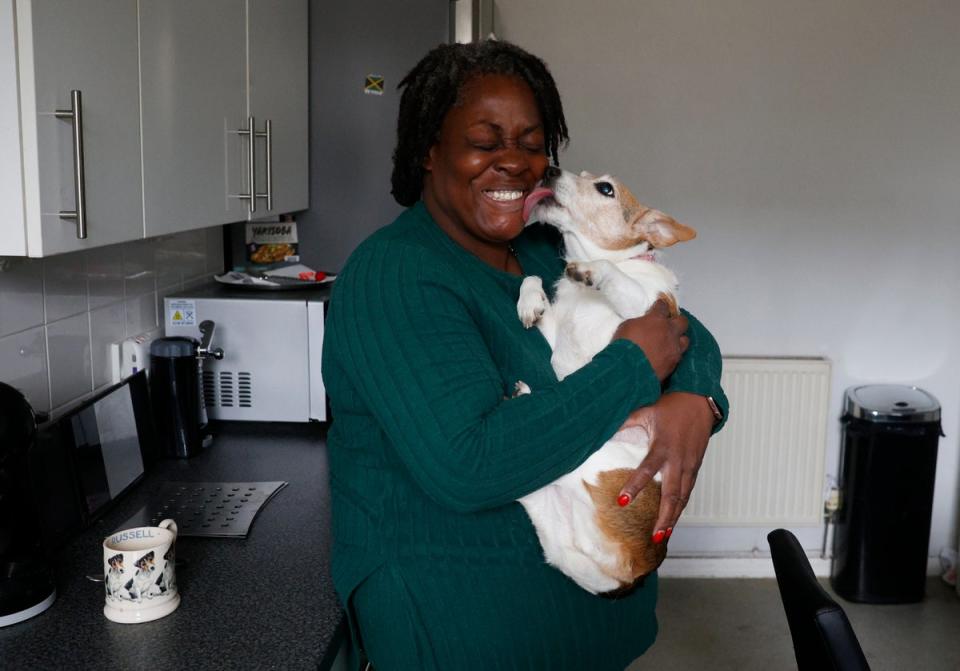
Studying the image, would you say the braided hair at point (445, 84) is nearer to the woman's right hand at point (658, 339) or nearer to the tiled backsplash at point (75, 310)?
the woman's right hand at point (658, 339)

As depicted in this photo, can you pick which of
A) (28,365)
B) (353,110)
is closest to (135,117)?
(28,365)

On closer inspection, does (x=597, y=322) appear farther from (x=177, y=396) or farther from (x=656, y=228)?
(x=177, y=396)

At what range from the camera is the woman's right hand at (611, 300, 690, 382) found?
126 cm

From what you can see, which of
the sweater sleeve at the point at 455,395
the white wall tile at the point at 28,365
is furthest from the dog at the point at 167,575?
the white wall tile at the point at 28,365

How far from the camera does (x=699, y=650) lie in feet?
11.2

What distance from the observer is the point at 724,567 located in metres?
3.98

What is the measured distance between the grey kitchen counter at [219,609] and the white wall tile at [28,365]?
0.85 ft

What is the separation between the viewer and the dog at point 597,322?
1.31 metres

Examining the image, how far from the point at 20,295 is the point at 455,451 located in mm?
1030

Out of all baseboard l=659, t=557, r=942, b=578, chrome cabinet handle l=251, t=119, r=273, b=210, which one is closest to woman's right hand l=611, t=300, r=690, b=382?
chrome cabinet handle l=251, t=119, r=273, b=210

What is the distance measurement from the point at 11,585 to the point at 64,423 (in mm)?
416

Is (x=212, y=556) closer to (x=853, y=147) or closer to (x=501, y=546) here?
(x=501, y=546)

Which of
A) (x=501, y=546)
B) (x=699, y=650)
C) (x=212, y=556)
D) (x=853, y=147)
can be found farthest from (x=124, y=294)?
(x=853, y=147)

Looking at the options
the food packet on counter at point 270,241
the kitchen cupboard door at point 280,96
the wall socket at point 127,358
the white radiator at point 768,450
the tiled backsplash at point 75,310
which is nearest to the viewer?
the tiled backsplash at point 75,310
